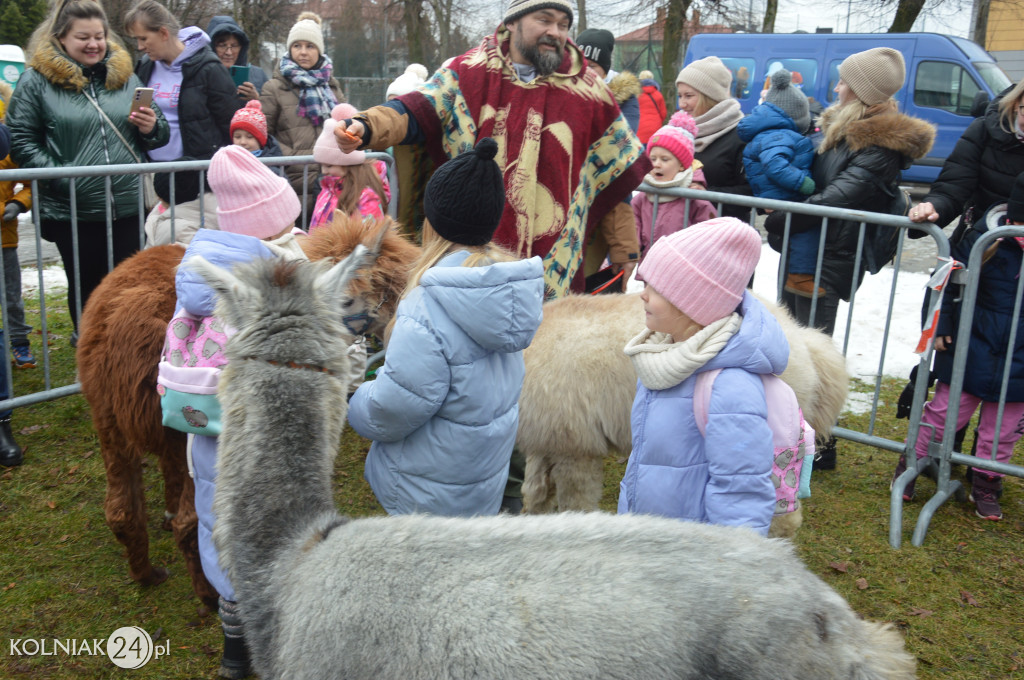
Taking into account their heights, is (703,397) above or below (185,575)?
above

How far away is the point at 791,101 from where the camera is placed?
18.2 ft

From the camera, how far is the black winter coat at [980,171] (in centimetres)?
408

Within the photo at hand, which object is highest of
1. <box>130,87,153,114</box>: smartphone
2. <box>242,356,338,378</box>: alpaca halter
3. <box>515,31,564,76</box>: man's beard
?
<box>515,31,564,76</box>: man's beard

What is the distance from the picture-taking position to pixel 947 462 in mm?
4230

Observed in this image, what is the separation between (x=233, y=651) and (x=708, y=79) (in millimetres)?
4924

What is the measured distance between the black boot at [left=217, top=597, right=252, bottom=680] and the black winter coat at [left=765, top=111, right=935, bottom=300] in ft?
11.6

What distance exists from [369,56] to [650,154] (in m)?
24.4

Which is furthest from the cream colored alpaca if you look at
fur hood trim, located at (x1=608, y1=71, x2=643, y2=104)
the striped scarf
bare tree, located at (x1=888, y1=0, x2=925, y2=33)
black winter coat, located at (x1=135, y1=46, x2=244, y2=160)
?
bare tree, located at (x1=888, y1=0, x2=925, y2=33)

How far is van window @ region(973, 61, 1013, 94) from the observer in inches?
620

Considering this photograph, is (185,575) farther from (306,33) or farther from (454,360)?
(306,33)

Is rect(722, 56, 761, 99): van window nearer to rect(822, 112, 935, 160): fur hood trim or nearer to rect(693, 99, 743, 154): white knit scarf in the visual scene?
rect(693, 99, 743, 154): white knit scarf

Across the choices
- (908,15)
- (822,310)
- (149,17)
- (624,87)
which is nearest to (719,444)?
(822,310)

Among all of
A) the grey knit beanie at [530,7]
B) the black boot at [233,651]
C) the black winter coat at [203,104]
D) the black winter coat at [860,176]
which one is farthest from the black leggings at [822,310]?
the black winter coat at [203,104]

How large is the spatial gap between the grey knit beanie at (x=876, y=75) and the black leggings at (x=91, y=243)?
4383 millimetres
